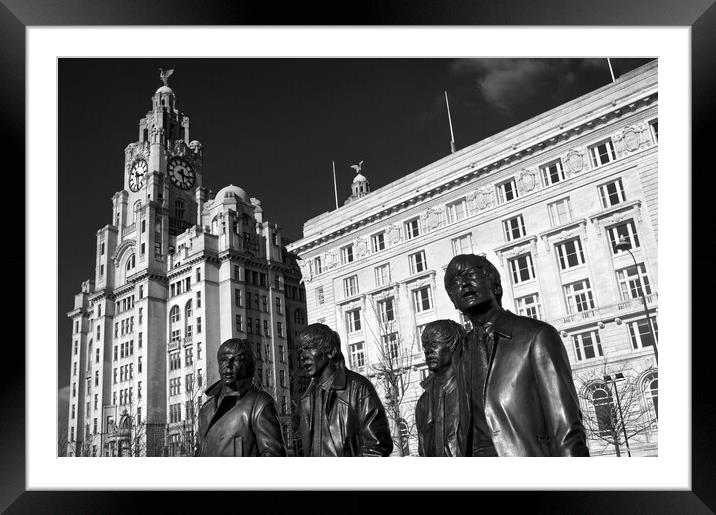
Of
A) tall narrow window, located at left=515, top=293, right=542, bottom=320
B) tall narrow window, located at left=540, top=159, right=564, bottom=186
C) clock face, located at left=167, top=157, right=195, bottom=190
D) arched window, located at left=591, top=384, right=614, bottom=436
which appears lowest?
arched window, located at left=591, top=384, right=614, bottom=436

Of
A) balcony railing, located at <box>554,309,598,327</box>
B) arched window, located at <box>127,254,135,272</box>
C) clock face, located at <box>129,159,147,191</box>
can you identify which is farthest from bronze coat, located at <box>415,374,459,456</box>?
clock face, located at <box>129,159,147,191</box>

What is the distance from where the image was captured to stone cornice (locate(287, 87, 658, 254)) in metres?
28.1

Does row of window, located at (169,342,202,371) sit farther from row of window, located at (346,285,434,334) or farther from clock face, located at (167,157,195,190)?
row of window, located at (346,285,434,334)

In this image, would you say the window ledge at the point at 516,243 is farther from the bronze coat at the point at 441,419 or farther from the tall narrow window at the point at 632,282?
the bronze coat at the point at 441,419

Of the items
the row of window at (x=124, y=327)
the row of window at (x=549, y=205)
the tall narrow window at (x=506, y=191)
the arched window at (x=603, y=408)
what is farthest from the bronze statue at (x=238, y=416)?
the row of window at (x=124, y=327)

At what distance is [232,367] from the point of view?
661cm

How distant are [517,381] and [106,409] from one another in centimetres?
5469

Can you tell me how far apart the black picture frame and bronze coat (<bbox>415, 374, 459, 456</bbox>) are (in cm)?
64

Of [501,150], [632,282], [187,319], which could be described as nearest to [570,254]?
[632,282]

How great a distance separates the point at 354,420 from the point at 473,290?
7.24 feet

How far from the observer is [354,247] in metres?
37.7

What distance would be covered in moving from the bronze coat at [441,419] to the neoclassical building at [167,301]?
136 feet

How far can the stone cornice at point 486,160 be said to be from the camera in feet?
92.3

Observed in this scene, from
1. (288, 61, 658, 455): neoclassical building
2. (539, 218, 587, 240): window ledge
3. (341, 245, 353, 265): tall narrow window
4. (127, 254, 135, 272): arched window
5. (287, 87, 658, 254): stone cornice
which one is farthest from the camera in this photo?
(127, 254, 135, 272): arched window
